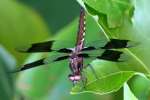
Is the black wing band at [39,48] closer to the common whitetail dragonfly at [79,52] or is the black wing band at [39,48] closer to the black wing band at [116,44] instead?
the common whitetail dragonfly at [79,52]

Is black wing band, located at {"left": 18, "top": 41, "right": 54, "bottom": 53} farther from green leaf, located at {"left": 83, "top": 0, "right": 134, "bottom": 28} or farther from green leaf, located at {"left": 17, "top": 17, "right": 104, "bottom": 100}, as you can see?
green leaf, located at {"left": 17, "top": 17, "right": 104, "bottom": 100}

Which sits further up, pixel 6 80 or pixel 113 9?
pixel 113 9

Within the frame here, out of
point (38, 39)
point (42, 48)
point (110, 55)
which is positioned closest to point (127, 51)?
point (110, 55)

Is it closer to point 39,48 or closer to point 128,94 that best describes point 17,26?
point 39,48

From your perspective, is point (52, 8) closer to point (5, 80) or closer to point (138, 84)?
point (5, 80)

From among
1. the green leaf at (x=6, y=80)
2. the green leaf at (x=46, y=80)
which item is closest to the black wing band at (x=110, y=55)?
the green leaf at (x=46, y=80)

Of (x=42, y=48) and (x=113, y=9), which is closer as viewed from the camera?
(x=113, y=9)
